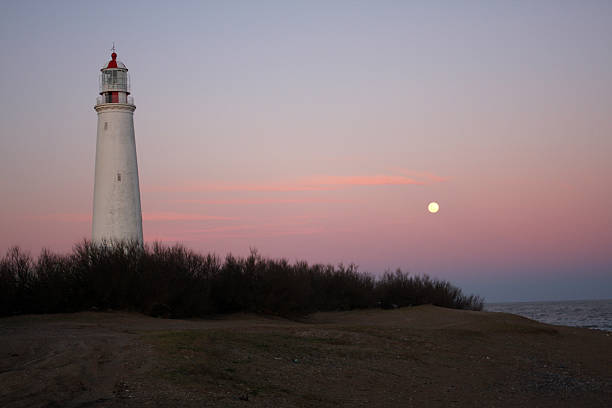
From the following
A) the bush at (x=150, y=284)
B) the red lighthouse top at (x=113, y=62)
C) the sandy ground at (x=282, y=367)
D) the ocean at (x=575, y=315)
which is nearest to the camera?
the sandy ground at (x=282, y=367)

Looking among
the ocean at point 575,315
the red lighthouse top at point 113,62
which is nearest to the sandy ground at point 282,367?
the red lighthouse top at point 113,62

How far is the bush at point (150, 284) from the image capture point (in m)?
20.8

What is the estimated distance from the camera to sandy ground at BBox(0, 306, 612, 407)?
959 cm

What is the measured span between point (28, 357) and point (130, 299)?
31.3 feet

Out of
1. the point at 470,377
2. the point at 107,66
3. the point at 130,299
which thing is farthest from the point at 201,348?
the point at 107,66

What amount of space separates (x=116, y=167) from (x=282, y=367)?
687 inches

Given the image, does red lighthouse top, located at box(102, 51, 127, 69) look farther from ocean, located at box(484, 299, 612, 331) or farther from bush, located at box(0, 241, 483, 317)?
ocean, located at box(484, 299, 612, 331)

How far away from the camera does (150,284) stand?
21.3 meters

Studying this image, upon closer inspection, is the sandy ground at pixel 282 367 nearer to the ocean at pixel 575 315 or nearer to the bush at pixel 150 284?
the bush at pixel 150 284

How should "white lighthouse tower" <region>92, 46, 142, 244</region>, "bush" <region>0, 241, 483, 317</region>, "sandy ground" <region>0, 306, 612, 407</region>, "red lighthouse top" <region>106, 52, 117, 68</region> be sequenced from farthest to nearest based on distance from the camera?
"red lighthouse top" <region>106, 52, 117, 68</region>
"white lighthouse tower" <region>92, 46, 142, 244</region>
"bush" <region>0, 241, 483, 317</region>
"sandy ground" <region>0, 306, 612, 407</region>

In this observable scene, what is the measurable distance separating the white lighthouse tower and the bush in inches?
95.6

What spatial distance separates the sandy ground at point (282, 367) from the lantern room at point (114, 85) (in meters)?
11.5

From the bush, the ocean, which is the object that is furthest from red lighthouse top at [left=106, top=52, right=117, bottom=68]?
the ocean

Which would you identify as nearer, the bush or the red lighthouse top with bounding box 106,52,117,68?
the bush
